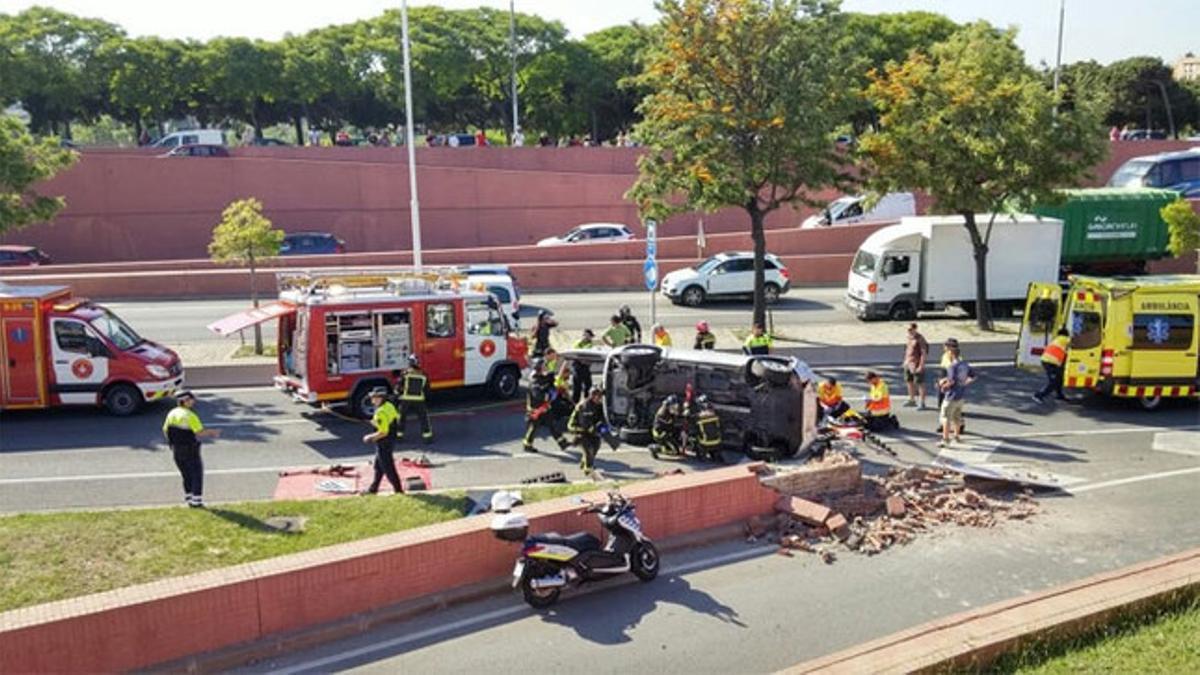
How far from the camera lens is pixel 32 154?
22.3 meters

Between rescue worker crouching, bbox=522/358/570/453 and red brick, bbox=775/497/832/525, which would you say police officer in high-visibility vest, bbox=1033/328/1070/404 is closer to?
red brick, bbox=775/497/832/525

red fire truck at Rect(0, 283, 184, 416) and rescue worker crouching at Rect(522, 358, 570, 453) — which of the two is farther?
red fire truck at Rect(0, 283, 184, 416)

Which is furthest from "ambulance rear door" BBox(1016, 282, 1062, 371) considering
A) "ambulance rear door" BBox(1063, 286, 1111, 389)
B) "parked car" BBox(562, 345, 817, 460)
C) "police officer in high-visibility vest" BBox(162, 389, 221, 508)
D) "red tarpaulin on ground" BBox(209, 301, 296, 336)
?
"police officer in high-visibility vest" BBox(162, 389, 221, 508)

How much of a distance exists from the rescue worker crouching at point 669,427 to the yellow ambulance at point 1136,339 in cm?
782

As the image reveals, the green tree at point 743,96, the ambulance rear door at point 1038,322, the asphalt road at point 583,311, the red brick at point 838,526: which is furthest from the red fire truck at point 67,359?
the ambulance rear door at point 1038,322

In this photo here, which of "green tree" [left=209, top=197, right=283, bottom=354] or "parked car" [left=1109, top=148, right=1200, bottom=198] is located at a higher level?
"parked car" [left=1109, top=148, right=1200, bottom=198]

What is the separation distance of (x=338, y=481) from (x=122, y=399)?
6.35 metres

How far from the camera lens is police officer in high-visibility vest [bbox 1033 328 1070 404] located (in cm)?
1839

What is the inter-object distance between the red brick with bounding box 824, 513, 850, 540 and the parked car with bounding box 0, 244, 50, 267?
3244 centimetres

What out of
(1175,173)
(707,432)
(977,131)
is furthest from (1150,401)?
(1175,173)

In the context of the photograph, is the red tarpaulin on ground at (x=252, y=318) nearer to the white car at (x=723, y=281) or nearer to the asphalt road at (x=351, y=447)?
the asphalt road at (x=351, y=447)

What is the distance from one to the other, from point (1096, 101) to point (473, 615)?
2078cm

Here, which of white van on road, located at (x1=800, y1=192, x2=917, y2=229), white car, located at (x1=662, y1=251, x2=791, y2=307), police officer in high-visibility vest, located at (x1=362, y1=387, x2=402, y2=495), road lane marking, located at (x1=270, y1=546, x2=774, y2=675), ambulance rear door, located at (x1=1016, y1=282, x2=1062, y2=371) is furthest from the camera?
white van on road, located at (x1=800, y1=192, x2=917, y2=229)

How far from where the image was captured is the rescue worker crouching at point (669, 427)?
15.4m
